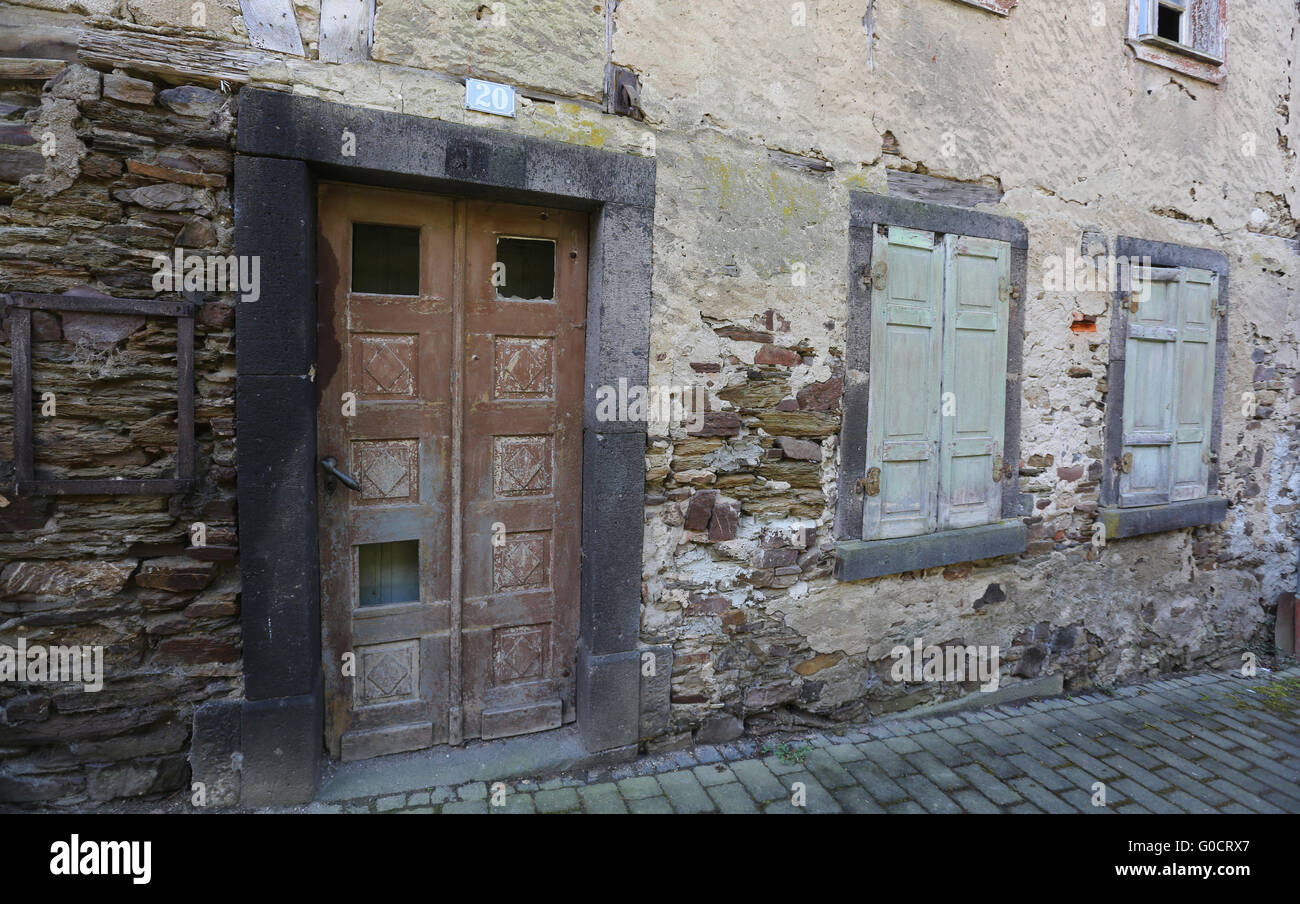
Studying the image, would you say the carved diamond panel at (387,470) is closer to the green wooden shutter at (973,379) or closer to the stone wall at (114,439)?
the stone wall at (114,439)

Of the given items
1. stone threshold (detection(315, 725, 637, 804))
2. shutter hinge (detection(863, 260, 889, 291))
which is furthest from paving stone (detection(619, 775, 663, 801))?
shutter hinge (detection(863, 260, 889, 291))

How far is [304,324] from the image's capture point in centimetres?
263

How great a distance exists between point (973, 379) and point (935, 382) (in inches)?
11.2

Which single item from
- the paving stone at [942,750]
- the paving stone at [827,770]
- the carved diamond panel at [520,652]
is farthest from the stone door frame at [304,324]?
the paving stone at [942,750]

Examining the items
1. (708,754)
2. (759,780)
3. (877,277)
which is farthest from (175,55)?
(759,780)

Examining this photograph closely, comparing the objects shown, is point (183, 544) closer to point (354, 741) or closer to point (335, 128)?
point (354, 741)

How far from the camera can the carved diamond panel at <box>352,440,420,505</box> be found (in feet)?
9.63

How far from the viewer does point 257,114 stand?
2.49m

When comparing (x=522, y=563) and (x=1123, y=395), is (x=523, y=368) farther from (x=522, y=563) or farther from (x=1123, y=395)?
(x=1123, y=395)

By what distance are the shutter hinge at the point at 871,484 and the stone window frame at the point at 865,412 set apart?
1.3 inches

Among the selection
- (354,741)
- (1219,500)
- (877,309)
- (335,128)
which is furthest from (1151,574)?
(335,128)

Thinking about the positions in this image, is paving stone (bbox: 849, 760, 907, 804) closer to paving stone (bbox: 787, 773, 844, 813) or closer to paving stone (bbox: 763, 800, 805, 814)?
paving stone (bbox: 787, 773, 844, 813)

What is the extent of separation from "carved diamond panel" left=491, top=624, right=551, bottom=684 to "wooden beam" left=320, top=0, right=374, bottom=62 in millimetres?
2430

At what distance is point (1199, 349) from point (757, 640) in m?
3.84
